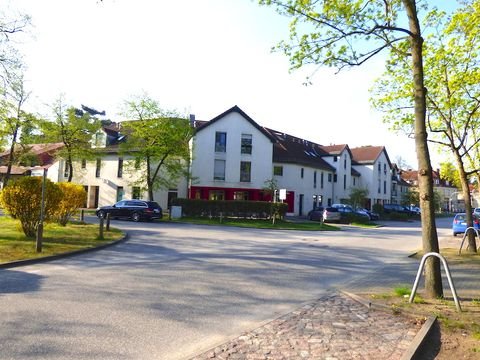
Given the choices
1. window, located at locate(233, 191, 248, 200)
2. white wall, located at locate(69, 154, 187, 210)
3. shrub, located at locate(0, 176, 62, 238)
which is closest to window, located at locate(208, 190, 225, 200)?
window, located at locate(233, 191, 248, 200)

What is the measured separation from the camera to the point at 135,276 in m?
8.77

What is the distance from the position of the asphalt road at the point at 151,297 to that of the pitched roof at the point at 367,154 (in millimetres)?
49399

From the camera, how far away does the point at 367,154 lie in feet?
203

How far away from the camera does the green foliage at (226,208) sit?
3172 centimetres

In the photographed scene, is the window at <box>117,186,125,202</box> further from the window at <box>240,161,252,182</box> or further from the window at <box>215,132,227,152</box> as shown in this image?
the window at <box>240,161,252,182</box>

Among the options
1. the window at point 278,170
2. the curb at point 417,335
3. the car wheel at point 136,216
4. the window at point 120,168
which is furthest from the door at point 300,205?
the curb at point 417,335

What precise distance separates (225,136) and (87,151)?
13.1 metres

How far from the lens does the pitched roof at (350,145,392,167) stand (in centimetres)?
6019

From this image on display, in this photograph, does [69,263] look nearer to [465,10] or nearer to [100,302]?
[100,302]

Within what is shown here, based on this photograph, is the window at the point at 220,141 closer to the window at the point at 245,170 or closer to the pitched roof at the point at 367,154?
the window at the point at 245,170

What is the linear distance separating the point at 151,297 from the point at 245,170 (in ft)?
110

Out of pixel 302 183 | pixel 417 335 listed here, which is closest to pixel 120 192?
pixel 302 183

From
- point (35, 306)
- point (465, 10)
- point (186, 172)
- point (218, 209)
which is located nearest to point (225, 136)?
point (186, 172)

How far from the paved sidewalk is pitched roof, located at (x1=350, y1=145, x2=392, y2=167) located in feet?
185
